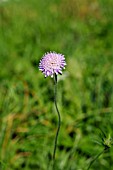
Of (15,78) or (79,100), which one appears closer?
(79,100)

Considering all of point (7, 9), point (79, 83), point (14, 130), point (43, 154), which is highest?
point (7, 9)

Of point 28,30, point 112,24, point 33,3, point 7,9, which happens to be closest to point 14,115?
point 28,30

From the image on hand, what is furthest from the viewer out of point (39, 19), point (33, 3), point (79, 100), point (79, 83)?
point (33, 3)

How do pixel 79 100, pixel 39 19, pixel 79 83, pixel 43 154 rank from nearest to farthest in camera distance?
pixel 43 154 < pixel 79 100 < pixel 79 83 < pixel 39 19

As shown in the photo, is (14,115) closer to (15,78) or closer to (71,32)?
(15,78)

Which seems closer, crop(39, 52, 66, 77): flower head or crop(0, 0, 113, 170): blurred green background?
crop(39, 52, 66, 77): flower head
